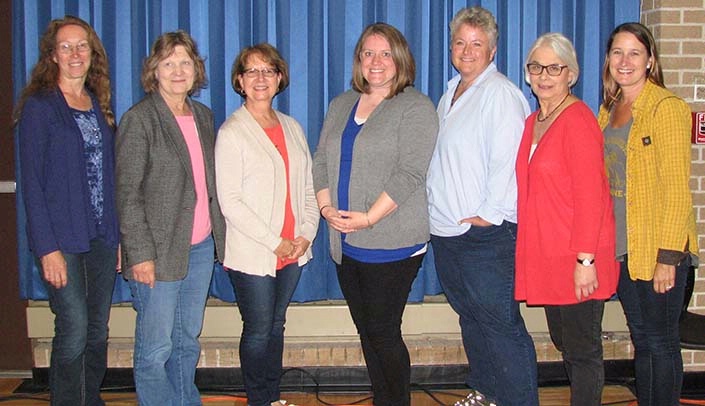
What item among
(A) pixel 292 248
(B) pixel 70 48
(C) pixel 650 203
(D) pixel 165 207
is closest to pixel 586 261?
(C) pixel 650 203

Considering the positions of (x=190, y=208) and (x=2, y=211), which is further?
(x=2, y=211)

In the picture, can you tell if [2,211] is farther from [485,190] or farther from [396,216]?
[485,190]

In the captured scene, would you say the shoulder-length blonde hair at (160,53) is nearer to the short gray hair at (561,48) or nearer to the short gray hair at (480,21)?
the short gray hair at (480,21)

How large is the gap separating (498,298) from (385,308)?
44 centimetres

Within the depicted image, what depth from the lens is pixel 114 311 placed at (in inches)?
145

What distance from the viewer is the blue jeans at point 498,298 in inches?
113

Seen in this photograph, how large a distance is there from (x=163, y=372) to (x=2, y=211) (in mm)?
1445

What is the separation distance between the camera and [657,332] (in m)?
2.71

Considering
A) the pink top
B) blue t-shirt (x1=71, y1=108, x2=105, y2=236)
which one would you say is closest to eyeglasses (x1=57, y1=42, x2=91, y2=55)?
blue t-shirt (x1=71, y1=108, x2=105, y2=236)

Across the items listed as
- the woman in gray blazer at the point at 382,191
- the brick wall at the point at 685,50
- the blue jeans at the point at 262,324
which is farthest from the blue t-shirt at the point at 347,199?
the brick wall at the point at 685,50

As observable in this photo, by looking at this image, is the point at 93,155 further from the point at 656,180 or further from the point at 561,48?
the point at 656,180

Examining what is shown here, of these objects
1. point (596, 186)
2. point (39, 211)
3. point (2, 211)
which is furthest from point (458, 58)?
point (2, 211)

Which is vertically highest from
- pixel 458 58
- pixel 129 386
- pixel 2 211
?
pixel 458 58

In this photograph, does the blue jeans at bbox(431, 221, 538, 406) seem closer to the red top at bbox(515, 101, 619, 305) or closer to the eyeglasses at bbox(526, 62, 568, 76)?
the red top at bbox(515, 101, 619, 305)
